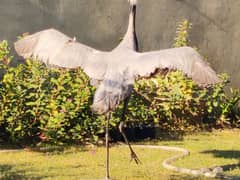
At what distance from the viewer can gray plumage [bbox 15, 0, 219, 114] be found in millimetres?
5746

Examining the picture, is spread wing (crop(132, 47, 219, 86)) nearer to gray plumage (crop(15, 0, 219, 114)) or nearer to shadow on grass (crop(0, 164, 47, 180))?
gray plumage (crop(15, 0, 219, 114))

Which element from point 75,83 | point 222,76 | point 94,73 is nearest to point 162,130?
point 222,76

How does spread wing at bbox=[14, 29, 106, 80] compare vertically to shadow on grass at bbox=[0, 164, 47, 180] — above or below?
above

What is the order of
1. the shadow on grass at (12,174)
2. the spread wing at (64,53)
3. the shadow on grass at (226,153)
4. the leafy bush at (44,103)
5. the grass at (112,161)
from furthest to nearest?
the leafy bush at (44,103) → the shadow on grass at (226,153) → the grass at (112,161) → the shadow on grass at (12,174) → the spread wing at (64,53)

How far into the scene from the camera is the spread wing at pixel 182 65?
5704 mm

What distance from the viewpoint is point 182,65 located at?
5738 mm

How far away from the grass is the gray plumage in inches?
44.8

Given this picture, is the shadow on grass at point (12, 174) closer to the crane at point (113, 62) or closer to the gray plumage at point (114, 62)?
the crane at point (113, 62)

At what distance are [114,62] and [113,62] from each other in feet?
0.04

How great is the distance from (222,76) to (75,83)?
2748 mm

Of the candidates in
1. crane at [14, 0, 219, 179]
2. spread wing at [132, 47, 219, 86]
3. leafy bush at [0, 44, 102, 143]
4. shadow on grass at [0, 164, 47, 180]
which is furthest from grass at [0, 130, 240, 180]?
spread wing at [132, 47, 219, 86]

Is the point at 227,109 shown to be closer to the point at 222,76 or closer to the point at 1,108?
the point at 222,76

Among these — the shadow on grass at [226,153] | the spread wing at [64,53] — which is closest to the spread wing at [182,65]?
the spread wing at [64,53]

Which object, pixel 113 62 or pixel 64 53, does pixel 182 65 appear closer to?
pixel 113 62
